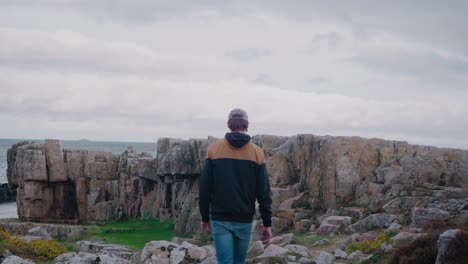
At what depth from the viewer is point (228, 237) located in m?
10.4

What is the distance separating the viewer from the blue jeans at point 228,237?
34.1 feet

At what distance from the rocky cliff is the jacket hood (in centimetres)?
1204

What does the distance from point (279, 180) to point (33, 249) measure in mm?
13829

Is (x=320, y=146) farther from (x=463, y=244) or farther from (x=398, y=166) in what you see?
(x=463, y=244)

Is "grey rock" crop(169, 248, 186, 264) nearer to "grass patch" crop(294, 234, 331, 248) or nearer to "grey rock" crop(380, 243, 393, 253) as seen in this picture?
"grey rock" crop(380, 243, 393, 253)

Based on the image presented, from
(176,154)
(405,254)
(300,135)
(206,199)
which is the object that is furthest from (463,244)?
(176,154)

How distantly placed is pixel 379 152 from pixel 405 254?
16642 mm

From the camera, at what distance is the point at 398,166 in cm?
2848

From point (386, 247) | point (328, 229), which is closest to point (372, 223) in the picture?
point (328, 229)

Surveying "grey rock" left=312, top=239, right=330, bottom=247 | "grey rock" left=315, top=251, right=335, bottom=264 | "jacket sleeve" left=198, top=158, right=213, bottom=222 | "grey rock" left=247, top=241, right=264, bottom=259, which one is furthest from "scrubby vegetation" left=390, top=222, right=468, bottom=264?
"grey rock" left=312, top=239, right=330, bottom=247

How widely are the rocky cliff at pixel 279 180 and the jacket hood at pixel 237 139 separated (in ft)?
39.5

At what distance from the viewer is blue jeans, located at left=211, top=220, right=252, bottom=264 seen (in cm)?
1040

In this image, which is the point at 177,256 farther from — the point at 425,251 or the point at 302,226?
the point at 302,226

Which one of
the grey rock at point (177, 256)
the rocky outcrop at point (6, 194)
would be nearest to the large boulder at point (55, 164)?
the grey rock at point (177, 256)
